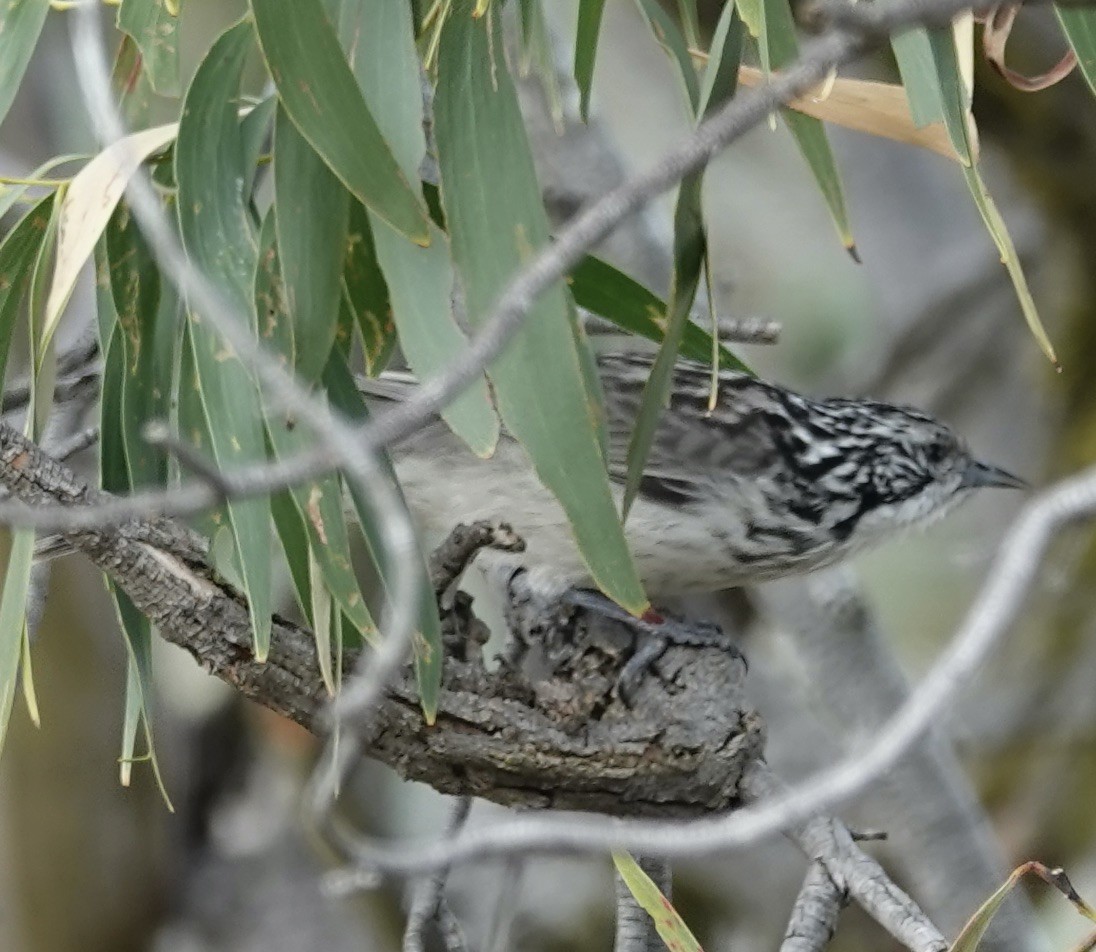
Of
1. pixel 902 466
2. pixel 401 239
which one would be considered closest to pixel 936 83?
pixel 401 239

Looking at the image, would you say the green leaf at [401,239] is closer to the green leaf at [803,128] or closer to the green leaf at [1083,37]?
the green leaf at [803,128]

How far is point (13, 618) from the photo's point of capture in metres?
1.56

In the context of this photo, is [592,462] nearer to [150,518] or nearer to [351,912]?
[150,518]

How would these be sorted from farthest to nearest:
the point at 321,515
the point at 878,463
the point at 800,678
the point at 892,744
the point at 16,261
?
the point at 800,678
the point at 878,463
the point at 16,261
the point at 321,515
the point at 892,744

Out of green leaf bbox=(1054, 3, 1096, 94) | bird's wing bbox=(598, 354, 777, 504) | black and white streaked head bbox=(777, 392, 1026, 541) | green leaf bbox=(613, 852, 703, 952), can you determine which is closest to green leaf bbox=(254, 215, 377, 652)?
green leaf bbox=(613, 852, 703, 952)

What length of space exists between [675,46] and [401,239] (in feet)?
1.31

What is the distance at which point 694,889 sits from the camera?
3990 mm

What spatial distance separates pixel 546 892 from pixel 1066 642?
147cm

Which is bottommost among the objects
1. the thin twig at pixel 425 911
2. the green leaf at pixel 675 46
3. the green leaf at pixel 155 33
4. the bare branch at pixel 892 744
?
the thin twig at pixel 425 911

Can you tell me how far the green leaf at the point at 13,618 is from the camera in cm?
152

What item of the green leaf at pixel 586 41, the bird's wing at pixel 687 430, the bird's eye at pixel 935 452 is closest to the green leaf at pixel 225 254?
the green leaf at pixel 586 41

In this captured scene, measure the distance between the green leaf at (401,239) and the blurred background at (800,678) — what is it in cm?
160

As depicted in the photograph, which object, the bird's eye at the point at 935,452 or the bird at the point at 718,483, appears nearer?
the bird at the point at 718,483

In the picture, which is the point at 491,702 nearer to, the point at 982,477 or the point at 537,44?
the point at 537,44
